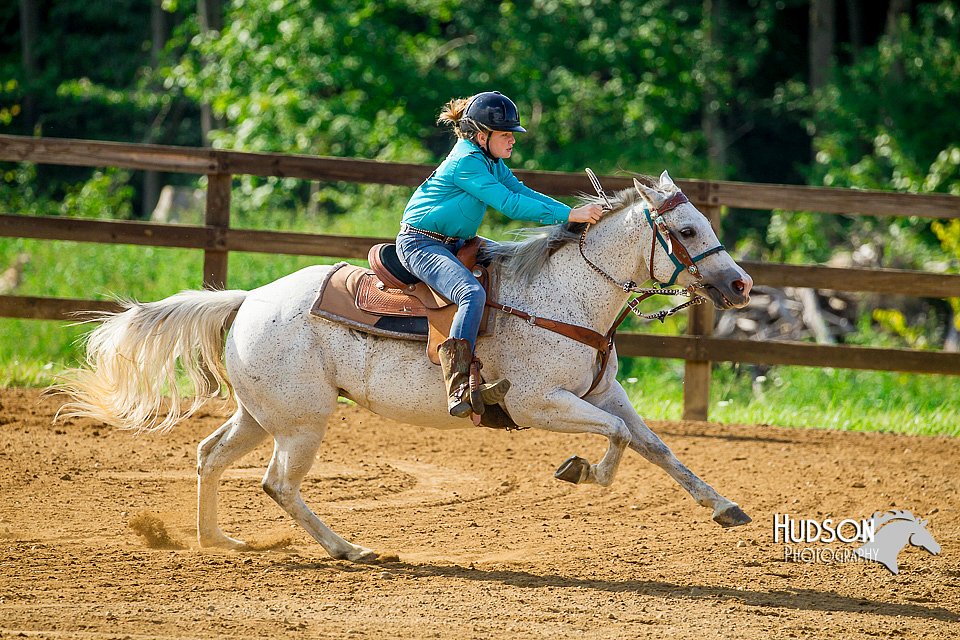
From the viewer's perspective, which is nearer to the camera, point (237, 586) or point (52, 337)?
point (237, 586)

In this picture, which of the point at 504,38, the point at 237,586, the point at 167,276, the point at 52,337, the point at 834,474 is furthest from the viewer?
the point at 504,38

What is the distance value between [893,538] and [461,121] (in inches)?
128

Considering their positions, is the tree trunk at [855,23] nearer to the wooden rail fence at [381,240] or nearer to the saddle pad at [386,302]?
the wooden rail fence at [381,240]

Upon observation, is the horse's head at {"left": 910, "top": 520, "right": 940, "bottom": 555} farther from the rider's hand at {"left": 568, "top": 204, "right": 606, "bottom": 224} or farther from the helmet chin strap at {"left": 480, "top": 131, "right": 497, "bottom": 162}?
the helmet chin strap at {"left": 480, "top": 131, "right": 497, "bottom": 162}

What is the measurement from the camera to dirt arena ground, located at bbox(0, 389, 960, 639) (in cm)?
441

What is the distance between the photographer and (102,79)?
26.0 meters

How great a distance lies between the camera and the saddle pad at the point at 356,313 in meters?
5.35

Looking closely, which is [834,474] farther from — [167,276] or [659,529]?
[167,276]

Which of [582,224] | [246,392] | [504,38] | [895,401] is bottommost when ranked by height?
[895,401]

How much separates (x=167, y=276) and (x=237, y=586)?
826cm

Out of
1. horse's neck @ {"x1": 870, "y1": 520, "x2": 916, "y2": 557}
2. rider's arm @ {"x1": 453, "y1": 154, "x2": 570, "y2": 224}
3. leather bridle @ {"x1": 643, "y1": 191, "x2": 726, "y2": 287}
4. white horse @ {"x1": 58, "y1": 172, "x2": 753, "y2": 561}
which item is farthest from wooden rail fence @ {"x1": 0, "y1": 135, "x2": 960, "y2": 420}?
leather bridle @ {"x1": 643, "y1": 191, "x2": 726, "y2": 287}

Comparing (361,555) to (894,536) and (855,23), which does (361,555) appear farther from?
(855,23)

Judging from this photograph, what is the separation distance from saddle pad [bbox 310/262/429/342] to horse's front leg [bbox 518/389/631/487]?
2.30ft

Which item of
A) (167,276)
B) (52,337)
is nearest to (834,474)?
(52,337)
